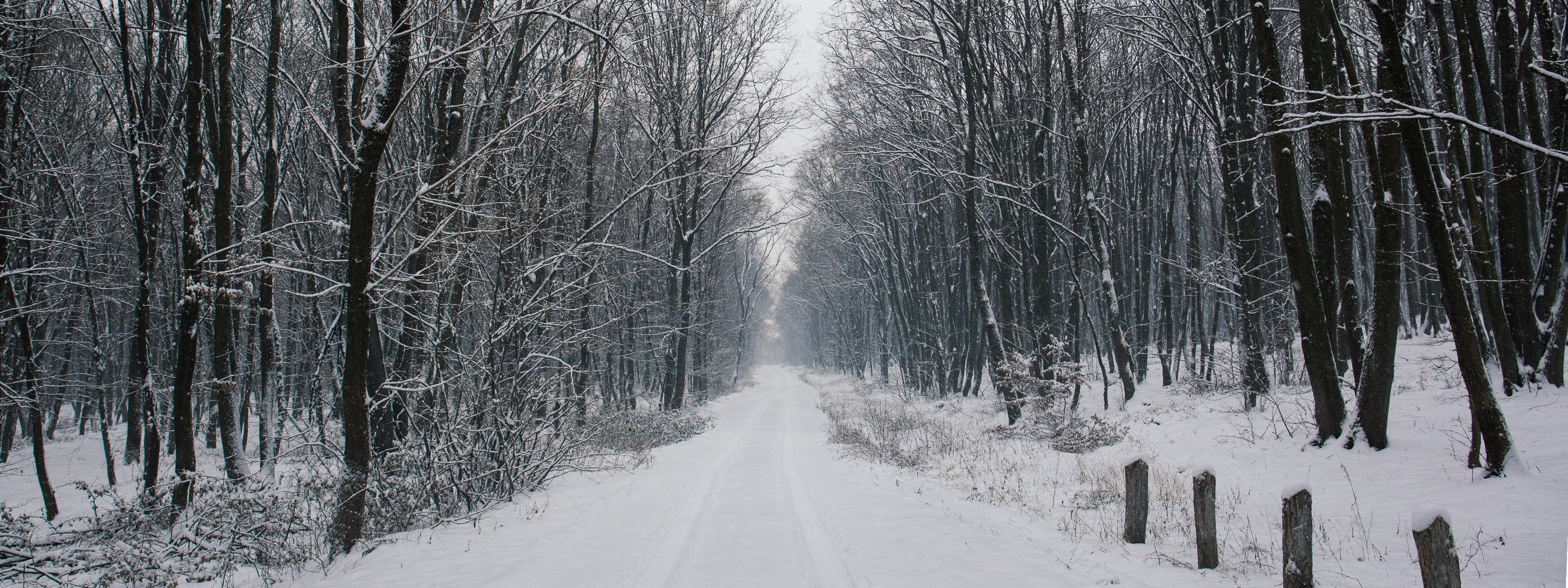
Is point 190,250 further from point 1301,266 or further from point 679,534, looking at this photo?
point 1301,266

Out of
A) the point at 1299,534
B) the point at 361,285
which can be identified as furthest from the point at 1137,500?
the point at 361,285

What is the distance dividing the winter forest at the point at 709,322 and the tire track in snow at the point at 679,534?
95 mm

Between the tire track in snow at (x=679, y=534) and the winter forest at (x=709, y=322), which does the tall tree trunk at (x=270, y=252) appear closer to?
the winter forest at (x=709, y=322)

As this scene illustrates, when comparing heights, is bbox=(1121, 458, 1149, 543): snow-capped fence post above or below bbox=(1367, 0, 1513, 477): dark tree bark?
below

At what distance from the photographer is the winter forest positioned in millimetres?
6168

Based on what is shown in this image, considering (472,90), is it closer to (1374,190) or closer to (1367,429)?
(1374,190)

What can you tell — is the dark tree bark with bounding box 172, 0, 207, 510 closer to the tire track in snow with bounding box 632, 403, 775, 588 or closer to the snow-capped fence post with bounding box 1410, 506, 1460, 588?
the tire track in snow with bounding box 632, 403, 775, 588

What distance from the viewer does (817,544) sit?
6.60 metres

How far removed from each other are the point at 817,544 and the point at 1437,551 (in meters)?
4.65

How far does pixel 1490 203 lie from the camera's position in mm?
19406

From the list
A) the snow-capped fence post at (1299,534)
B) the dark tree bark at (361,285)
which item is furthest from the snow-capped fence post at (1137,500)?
the dark tree bark at (361,285)

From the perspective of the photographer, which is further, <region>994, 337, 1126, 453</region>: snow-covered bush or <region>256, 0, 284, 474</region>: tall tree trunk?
<region>994, 337, 1126, 453</region>: snow-covered bush

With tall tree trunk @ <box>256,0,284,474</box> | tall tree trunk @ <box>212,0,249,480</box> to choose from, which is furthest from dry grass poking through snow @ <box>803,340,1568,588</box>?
tall tree trunk @ <box>256,0,284,474</box>

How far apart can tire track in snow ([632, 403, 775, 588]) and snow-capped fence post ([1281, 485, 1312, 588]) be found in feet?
15.3
